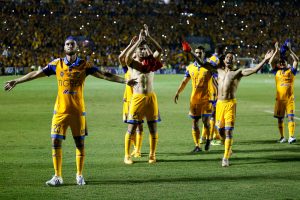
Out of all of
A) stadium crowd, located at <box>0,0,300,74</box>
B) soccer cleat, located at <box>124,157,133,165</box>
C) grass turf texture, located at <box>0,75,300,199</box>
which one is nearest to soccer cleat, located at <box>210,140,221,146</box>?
grass turf texture, located at <box>0,75,300,199</box>

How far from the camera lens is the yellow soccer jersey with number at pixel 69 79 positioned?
10289 mm

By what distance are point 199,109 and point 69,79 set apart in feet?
16.9

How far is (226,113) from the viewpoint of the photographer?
1266 cm

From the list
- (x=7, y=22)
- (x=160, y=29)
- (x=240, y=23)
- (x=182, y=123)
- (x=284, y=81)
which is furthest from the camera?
(x=240, y=23)

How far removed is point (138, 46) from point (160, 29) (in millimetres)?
57492

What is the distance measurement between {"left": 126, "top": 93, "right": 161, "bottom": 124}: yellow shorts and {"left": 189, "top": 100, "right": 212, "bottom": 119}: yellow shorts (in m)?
2.17

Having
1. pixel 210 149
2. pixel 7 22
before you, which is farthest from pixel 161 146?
pixel 7 22

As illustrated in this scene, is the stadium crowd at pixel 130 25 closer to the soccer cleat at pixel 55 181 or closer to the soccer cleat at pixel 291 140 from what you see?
the soccer cleat at pixel 291 140

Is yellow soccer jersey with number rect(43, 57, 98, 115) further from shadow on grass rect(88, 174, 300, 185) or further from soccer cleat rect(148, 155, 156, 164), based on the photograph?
soccer cleat rect(148, 155, 156, 164)

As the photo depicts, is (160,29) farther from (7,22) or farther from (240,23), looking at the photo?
(7,22)

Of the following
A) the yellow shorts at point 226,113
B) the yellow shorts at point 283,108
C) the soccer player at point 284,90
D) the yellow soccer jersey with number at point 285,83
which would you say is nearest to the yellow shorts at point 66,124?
the yellow shorts at point 226,113

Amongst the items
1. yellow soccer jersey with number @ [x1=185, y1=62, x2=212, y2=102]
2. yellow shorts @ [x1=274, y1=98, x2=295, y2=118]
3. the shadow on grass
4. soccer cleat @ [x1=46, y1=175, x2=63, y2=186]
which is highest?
yellow soccer jersey with number @ [x1=185, y1=62, x2=212, y2=102]

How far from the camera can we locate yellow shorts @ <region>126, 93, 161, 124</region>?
12.7 m

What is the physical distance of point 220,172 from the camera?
→ 11609mm
